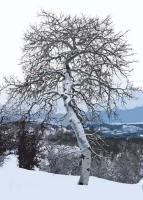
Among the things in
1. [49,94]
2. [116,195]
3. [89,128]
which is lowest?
[116,195]

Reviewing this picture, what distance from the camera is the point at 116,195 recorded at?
1493 centimetres

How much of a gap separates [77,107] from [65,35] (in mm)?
2882

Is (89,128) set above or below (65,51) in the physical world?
below

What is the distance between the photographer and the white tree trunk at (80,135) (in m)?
17.4

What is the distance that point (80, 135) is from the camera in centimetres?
1756

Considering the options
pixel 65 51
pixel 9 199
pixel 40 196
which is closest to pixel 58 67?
pixel 65 51

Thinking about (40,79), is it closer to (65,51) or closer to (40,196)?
(65,51)

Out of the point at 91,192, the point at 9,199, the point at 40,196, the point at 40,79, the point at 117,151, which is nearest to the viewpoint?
the point at 9,199

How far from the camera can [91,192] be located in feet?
48.6

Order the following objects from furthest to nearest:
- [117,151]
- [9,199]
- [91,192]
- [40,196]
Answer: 1. [117,151]
2. [91,192]
3. [40,196]
4. [9,199]

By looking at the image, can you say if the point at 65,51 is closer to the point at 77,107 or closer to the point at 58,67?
the point at 58,67

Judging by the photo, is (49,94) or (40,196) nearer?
(40,196)

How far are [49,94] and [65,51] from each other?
72.9 inches

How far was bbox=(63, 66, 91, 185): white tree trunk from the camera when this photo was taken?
17406 millimetres
